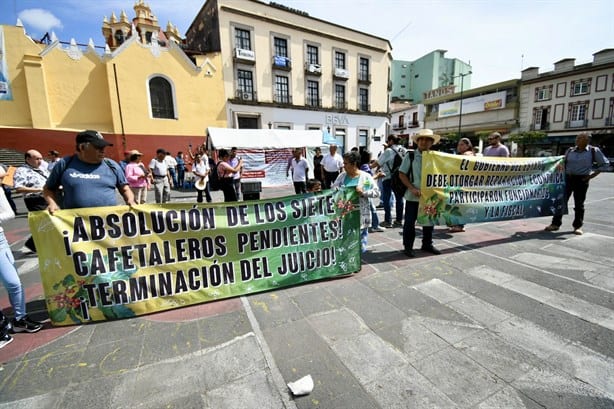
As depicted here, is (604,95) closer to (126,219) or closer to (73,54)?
(126,219)

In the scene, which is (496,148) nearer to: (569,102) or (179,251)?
(179,251)

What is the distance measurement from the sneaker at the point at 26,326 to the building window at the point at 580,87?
47.9 meters

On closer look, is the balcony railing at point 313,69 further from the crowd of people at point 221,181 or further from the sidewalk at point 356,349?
the sidewalk at point 356,349

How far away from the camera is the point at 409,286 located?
344cm

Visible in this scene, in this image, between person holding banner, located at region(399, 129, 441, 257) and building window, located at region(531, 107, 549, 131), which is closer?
person holding banner, located at region(399, 129, 441, 257)

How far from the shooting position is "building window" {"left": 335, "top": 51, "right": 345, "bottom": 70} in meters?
29.3

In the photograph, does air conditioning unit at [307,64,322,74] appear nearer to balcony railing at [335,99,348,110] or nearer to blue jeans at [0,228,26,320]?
balcony railing at [335,99,348,110]

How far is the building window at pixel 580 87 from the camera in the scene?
106 ft

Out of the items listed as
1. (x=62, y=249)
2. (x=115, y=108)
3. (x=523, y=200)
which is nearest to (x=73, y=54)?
(x=115, y=108)

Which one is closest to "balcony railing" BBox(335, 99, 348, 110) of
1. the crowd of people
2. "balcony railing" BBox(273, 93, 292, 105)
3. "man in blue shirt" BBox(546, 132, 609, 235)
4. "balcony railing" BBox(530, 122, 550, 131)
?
"balcony railing" BBox(273, 93, 292, 105)

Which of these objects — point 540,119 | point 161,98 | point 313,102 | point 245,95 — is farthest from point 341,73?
point 540,119

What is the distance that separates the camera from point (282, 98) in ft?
87.0

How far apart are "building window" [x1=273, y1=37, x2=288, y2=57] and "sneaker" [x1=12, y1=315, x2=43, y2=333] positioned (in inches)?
1079

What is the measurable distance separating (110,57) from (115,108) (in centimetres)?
342
